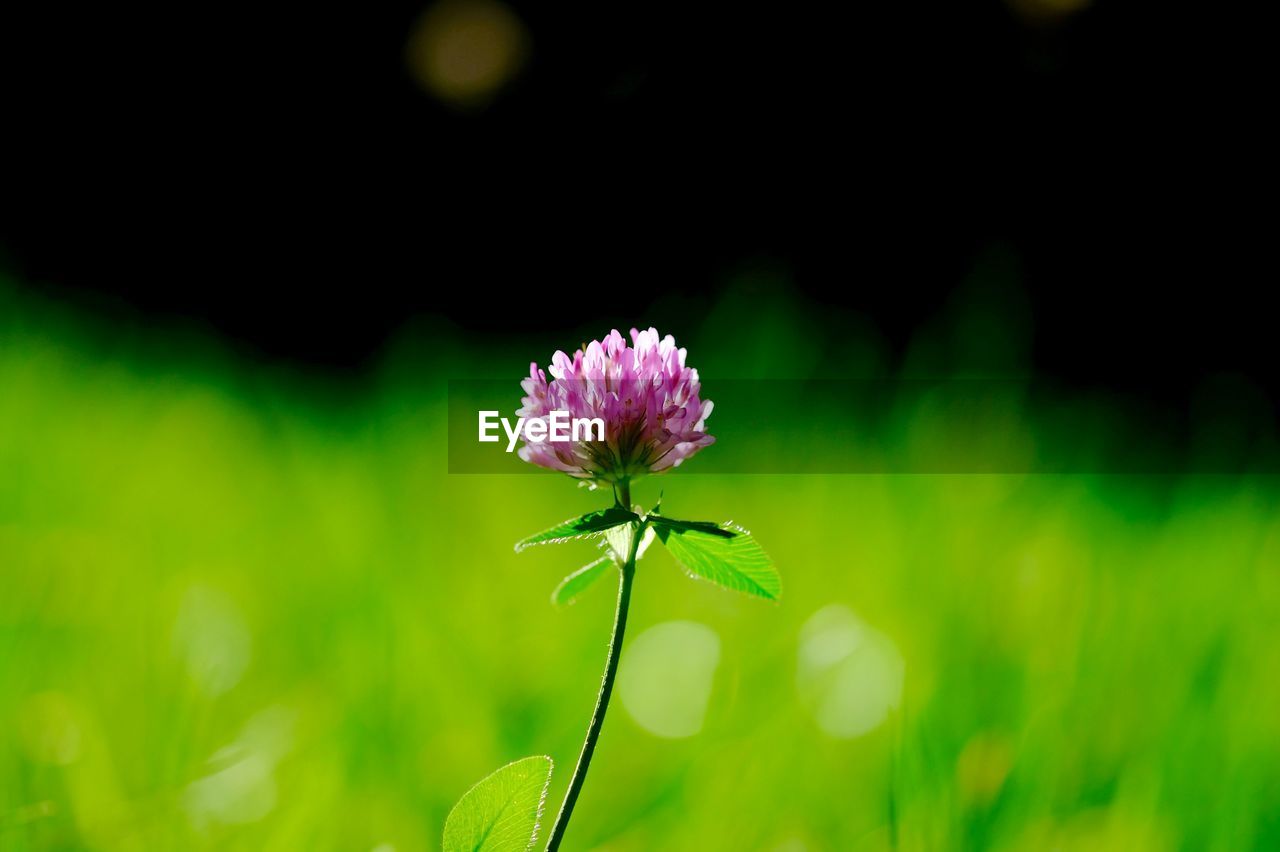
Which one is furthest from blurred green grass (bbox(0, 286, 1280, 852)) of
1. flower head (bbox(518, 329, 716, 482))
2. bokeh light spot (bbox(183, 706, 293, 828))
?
flower head (bbox(518, 329, 716, 482))

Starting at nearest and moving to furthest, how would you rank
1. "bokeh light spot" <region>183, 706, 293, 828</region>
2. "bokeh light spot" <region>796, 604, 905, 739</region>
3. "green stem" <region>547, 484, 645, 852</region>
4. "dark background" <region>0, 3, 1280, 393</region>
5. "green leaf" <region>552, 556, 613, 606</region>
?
"green stem" <region>547, 484, 645, 852</region> < "green leaf" <region>552, 556, 613, 606</region> < "bokeh light spot" <region>183, 706, 293, 828</region> < "bokeh light spot" <region>796, 604, 905, 739</region> < "dark background" <region>0, 3, 1280, 393</region>

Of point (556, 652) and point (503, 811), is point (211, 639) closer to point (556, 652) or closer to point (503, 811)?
point (556, 652)

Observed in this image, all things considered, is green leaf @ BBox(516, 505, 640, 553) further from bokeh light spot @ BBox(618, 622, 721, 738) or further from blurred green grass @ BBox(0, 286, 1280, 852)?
bokeh light spot @ BBox(618, 622, 721, 738)

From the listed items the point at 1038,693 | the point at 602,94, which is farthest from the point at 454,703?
the point at 602,94

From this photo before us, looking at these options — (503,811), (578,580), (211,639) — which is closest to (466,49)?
(211,639)

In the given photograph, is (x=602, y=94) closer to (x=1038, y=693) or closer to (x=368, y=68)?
(x=368, y=68)

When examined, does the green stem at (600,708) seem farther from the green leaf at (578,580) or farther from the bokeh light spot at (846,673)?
the bokeh light spot at (846,673)
